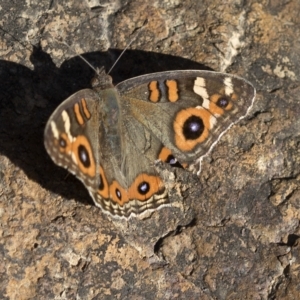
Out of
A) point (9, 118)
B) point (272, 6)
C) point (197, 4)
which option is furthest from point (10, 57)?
point (272, 6)

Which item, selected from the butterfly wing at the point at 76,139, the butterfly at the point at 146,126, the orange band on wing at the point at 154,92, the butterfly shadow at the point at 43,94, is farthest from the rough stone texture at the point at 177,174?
the orange band on wing at the point at 154,92

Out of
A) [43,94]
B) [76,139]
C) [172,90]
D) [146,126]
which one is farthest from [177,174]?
[43,94]

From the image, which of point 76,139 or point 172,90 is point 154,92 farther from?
point 76,139

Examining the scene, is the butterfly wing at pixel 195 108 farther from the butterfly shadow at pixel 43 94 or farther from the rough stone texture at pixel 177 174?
the butterfly shadow at pixel 43 94

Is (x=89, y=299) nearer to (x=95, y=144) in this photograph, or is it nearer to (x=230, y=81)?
(x=95, y=144)

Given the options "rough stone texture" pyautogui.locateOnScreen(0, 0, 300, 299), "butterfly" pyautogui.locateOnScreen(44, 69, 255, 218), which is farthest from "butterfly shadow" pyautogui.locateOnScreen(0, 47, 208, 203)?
"butterfly" pyautogui.locateOnScreen(44, 69, 255, 218)

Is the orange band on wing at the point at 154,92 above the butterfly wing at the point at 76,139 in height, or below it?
above

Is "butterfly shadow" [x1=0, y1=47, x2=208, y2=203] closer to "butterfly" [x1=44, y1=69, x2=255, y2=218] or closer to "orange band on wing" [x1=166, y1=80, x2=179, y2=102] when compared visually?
"butterfly" [x1=44, y1=69, x2=255, y2=218]
